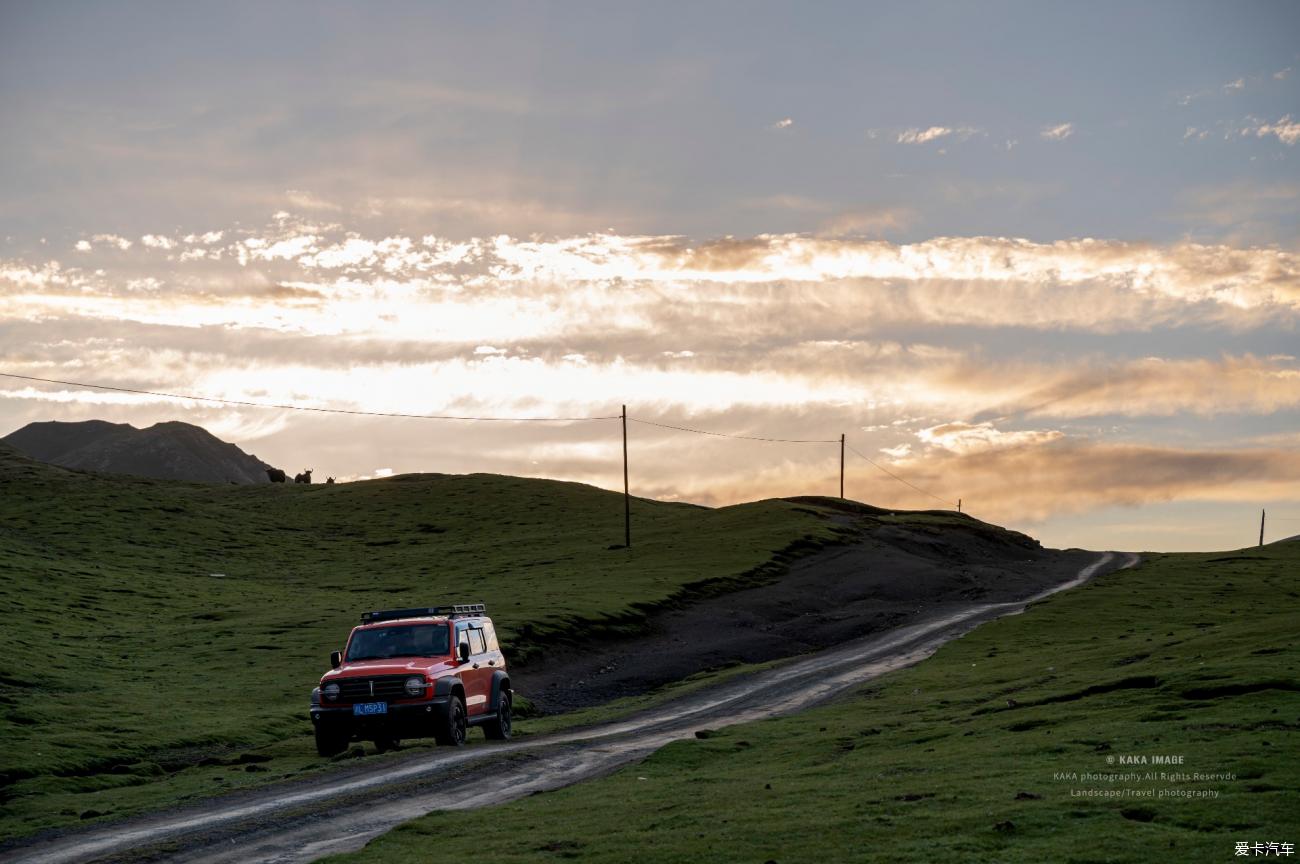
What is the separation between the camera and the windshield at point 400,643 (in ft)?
99.6

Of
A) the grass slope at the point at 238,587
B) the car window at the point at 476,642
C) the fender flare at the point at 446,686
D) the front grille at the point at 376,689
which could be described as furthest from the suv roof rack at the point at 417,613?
the grass slope at the point at 238,587

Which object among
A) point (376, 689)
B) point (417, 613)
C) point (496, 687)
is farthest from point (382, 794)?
point (496, 687)

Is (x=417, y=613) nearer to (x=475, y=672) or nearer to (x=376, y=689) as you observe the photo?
(x=475, y=672)

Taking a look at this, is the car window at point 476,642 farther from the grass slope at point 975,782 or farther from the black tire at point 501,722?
the grass slope at point 975,782

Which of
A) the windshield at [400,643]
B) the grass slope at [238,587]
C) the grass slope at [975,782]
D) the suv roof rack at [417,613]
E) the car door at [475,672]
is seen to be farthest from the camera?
the grass slope at [238,587]

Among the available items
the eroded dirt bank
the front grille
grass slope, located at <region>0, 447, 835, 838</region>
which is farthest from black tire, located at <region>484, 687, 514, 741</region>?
the eroded dirt bank

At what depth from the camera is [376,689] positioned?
94.7 ft

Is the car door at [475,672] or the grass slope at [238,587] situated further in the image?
the grass slope at [238,587]

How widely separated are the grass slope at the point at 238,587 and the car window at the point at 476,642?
5161 millimetres

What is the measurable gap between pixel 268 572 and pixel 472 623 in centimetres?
7534

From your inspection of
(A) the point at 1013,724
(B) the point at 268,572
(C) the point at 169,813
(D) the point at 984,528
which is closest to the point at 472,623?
(C) the point at 169,813

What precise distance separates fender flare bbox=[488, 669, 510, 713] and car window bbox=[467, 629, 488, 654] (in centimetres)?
87

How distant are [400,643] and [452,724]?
2586 millimetres

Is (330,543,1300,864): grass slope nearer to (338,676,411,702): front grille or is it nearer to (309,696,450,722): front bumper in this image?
(309,696,450,722): front bumper
